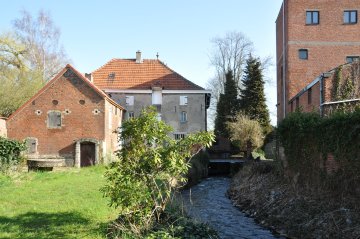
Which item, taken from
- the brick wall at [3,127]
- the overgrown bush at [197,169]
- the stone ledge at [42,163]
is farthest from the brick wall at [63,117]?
the overgrown bush at [197,169]

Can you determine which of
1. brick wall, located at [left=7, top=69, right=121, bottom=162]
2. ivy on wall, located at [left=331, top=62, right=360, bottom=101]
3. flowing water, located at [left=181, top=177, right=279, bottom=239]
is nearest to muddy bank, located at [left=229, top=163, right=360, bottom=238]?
flowing water, located at [left=181, top=177, right=279, bottom=239]

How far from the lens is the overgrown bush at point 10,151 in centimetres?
2243

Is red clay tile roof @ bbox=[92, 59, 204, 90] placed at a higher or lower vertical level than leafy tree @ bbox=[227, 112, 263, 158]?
higher

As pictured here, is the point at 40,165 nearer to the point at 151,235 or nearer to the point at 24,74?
the point at 24,74

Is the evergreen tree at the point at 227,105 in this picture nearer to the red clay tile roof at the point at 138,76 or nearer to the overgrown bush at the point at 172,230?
the red clay tile roof at the point at 138,76

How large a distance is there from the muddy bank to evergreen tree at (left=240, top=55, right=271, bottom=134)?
2527 centimetres

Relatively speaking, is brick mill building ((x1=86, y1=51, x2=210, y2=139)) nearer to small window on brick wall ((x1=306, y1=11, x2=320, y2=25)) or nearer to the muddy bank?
small window on brick wall ((x1=306, y1=11, x2=320, y2=25))

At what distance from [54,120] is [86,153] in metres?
3.43

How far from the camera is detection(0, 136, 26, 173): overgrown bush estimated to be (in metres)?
22.4

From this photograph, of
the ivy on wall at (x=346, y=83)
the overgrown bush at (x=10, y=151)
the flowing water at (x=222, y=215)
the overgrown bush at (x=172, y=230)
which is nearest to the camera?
the overgrown bush at (x=172, y=230)

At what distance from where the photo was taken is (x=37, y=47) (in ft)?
126

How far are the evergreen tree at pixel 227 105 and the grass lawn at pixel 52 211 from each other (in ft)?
99.2

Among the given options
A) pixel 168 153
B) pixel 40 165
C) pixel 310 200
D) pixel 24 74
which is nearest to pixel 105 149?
pixel 40 165

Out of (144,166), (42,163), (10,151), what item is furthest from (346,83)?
(10,151)
